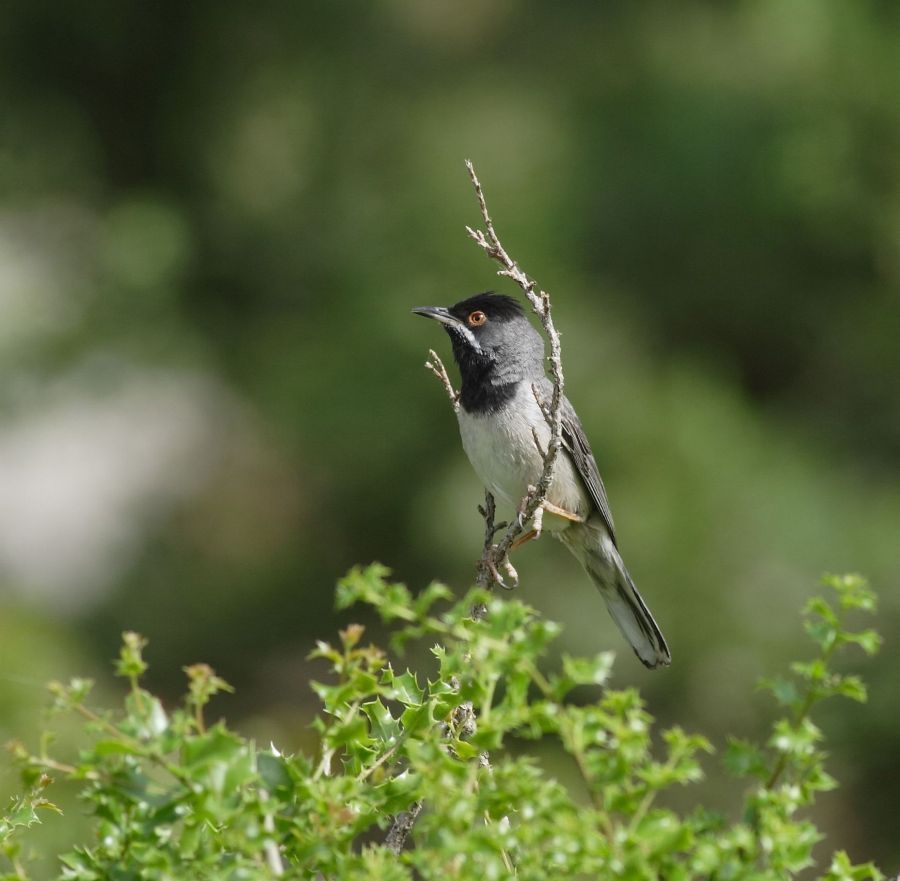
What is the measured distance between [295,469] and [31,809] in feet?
30.9

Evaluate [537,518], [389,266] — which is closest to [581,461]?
[537,518]

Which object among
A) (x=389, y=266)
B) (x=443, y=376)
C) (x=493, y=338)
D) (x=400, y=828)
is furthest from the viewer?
(x=389, y=266)

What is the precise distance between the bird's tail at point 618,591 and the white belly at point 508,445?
0.47 m

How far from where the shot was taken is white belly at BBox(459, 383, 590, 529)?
13.3 ft

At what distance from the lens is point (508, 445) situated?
13.2 ft

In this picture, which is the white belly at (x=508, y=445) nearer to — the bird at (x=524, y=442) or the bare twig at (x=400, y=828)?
the bird at (x=524, y=442)

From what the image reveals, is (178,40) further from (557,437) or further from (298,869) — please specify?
(298,869)

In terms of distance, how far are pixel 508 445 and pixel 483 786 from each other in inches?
103

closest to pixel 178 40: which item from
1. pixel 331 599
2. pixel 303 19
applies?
pixel 303 19

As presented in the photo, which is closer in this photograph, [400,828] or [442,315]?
[400,828]

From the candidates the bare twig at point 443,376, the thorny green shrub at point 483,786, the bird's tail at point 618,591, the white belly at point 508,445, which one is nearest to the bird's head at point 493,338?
the white belly at point 508,445

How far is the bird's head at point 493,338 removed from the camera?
4254mm

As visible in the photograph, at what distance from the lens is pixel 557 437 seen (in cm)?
290

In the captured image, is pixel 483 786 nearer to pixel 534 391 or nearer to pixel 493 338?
pixel 534 391
